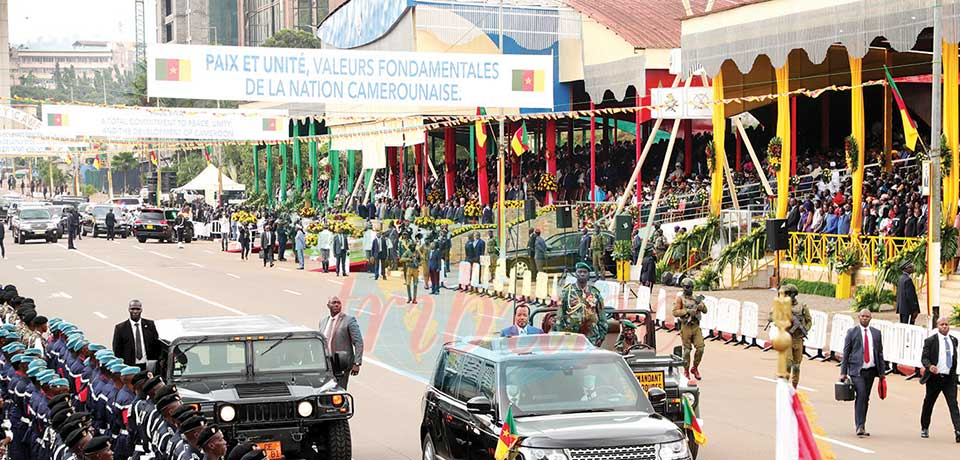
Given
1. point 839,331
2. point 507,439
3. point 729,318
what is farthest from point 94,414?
point 729,318

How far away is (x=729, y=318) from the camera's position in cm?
2698

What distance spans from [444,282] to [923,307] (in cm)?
1600

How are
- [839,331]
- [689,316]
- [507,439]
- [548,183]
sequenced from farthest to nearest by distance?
[548,183], [839,331], [689,316], [507,439]

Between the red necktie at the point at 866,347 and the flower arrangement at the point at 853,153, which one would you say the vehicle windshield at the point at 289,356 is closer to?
the red necktie at the point at 866,347

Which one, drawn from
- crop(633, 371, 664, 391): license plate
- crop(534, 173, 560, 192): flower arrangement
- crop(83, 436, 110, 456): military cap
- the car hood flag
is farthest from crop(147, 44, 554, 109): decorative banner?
crop(534, 173, 560, 192): flower arrangement

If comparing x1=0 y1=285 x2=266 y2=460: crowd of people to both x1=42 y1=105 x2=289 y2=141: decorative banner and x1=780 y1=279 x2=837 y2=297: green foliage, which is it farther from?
x1=42 y1=105 x2=289 y2=141: decorative banner

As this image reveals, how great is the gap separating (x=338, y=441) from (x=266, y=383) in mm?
911

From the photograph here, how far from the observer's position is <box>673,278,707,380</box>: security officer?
65.0ft

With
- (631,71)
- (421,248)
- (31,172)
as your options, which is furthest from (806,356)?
(31,172)

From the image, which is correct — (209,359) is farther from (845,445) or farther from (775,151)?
(775,151)

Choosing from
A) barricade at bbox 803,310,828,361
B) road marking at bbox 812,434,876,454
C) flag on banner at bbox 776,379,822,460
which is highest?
flag on banner at bbox 776,379,822,460

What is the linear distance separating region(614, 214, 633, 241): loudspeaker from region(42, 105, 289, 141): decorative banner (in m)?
19.0

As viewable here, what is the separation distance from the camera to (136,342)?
16.3m

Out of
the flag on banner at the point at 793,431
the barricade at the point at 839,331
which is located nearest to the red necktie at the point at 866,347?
the barricade at the point at 839,331
